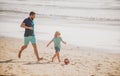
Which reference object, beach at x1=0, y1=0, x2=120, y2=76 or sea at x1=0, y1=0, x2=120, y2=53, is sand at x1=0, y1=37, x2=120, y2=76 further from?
sea at x1=0, y1=0, x2=120, y2=53

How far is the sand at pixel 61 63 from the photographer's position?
23.4 ft

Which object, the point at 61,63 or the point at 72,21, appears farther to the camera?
the point at 72,21

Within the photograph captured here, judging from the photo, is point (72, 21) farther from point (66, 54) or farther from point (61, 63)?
point (61, 63)

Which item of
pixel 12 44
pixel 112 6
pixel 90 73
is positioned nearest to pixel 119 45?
pixel 90 73

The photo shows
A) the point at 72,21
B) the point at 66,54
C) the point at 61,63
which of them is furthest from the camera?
the point at 72,21

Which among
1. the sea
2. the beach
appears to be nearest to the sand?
the beach

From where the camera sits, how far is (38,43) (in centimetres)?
930

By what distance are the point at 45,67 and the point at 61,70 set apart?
18.5 inches

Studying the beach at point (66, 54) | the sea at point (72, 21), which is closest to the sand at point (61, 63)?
the beach at point (66, 54)

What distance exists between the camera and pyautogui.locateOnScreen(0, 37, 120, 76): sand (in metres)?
7.12

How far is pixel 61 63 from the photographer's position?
7.70 m

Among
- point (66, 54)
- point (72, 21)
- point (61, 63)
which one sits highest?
point (72, 21)

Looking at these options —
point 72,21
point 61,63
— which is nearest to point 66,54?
point 61,63

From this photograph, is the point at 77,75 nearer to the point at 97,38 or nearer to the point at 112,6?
the point at 97,38
